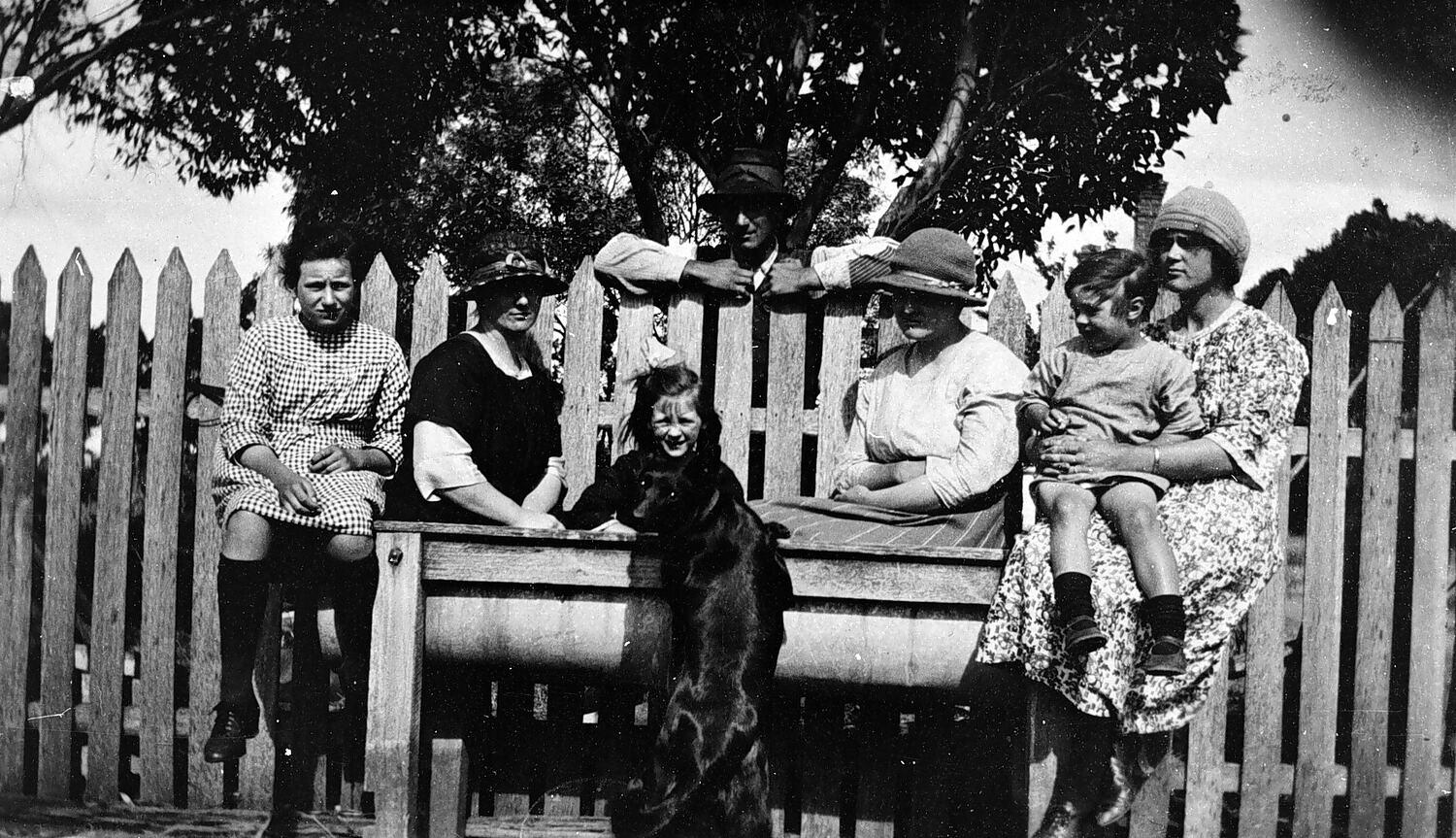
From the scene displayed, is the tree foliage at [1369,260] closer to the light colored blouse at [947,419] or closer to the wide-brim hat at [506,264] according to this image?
the light colored blouse at [947,419]

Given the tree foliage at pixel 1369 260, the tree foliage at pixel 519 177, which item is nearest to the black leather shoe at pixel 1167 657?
the tree foliage at pixel 1369 260

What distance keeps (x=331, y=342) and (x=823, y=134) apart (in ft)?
11.9

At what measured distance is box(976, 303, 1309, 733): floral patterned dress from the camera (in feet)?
10.1

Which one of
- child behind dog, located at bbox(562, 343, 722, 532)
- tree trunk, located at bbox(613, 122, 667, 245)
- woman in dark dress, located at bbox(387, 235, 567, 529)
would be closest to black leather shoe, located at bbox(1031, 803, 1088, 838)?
child behind dog, located at bbox(562, 343, 722, 532)

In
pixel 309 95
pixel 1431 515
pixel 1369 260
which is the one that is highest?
pixel 309 95

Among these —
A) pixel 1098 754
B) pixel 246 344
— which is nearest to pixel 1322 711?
pixel 1098 754

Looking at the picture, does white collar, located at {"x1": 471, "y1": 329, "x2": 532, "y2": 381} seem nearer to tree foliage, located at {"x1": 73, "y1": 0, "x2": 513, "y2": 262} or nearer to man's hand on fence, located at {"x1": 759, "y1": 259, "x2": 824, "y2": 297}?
man's hand on fence, located at {"x1": 759, "y1": 259, "x2": 824, "y2": 297}

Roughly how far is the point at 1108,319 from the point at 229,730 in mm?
3241

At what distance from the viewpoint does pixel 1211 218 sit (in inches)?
133

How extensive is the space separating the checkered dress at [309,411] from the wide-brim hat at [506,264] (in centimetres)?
42

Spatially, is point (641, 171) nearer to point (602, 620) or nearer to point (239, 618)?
point (239, 618)

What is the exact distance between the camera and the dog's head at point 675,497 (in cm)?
315

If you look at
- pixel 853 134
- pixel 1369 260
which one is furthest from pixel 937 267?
pixel 853 134

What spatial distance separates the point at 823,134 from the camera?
6.61m
